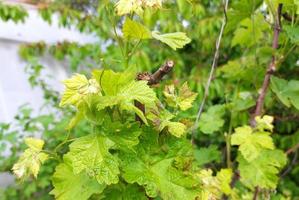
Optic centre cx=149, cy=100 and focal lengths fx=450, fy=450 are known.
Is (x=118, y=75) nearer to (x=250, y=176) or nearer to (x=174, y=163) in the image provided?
(x=174, y=163)

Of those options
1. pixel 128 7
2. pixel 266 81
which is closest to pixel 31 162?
pixel 128 7

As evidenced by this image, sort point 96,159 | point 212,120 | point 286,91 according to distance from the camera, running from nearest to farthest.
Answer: point 96,159
point 286,91
point 212,120

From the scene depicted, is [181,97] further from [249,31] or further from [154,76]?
[249,31]

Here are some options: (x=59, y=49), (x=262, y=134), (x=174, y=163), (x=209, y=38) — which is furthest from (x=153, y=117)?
(x=59, y=49)

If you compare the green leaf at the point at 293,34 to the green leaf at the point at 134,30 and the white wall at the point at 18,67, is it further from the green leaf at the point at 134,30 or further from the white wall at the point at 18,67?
the white wall at the point at 18,67

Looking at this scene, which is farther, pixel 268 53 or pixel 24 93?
pixel 24 93
